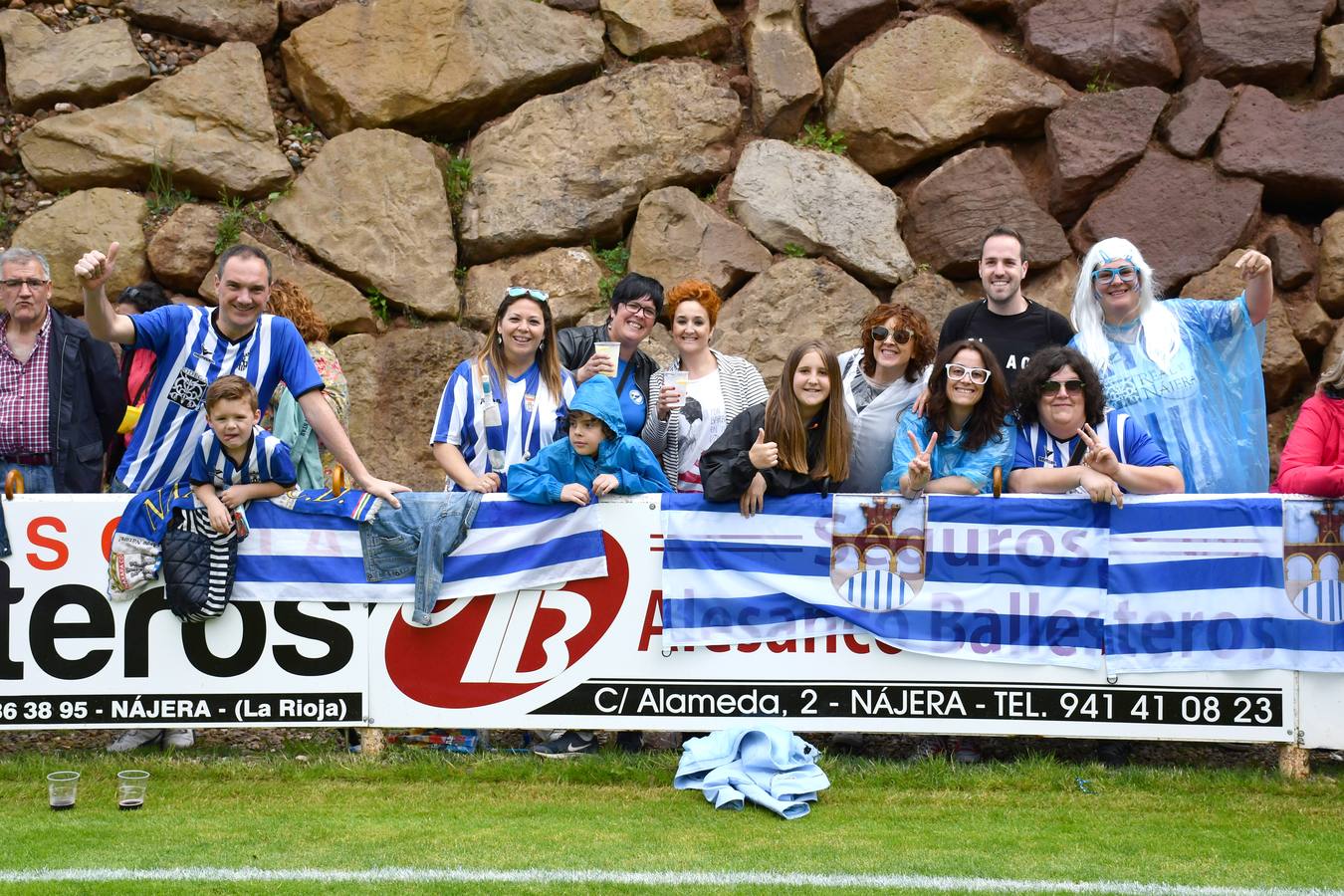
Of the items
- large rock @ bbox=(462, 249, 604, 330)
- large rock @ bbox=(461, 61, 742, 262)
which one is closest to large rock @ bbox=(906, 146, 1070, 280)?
large rock @ bbox=(461, 61, 742, 262)

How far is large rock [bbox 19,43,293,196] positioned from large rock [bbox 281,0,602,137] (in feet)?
1.22

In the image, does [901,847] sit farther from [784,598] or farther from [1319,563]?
[1319,563]

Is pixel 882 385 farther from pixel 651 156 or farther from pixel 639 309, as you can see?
pixel 651 156

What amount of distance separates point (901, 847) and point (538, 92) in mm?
6165

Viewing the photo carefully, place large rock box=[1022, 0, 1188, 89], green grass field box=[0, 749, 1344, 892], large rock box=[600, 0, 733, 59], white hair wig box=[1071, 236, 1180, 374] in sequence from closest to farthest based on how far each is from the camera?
1. green grass field box=[0, 749, 1344, 892]
2. white hair wig box=[1071, 236, 1180, 374]
3. large rock box=[1022, 0, 1188, 89]
4. large rock box=[600, 0, 733, 59]

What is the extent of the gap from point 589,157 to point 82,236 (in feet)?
10.4

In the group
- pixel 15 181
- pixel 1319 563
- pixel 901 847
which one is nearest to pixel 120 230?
pixel 15 181

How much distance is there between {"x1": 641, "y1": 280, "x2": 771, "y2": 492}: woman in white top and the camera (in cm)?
611

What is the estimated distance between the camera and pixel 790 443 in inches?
214

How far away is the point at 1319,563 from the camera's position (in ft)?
17.4

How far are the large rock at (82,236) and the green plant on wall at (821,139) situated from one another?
4209 mm

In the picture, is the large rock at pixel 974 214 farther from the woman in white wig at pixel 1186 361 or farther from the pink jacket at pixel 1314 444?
the pink jacket at pixel 1314 444

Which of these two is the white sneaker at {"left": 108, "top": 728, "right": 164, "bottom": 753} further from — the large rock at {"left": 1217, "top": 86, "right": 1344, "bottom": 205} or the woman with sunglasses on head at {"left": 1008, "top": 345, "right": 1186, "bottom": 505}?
the large rock at {"left": 1217, "top": 86, "right": 1344, "bottom": 205}

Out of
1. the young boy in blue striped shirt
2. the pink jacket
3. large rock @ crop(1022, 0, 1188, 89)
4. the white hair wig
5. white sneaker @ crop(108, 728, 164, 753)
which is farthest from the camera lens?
large rock @ crop(1022, 0, 1188, 89)
